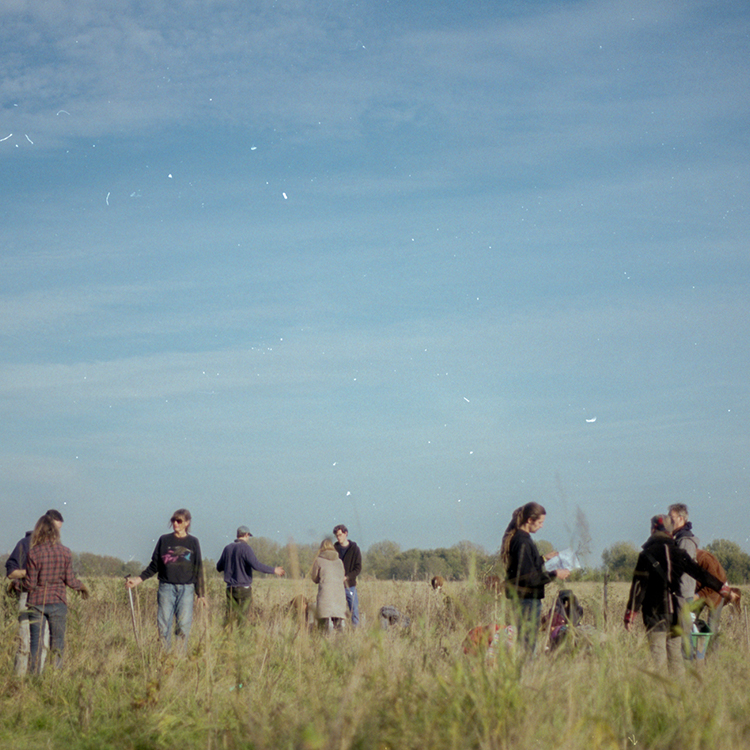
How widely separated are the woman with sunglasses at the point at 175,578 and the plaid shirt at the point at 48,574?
1.02 m

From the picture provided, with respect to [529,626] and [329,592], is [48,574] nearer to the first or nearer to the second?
[329,592]

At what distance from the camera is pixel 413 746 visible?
4.04m

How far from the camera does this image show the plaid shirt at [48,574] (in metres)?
8.67

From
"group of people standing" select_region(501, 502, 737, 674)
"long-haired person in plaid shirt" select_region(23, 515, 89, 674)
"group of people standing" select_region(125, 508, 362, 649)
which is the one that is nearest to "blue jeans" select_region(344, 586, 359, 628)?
"group of people standing" select_region(125, 508, 362, 649)

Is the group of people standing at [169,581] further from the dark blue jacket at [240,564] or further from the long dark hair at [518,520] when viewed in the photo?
the long dark hair at [518,520]

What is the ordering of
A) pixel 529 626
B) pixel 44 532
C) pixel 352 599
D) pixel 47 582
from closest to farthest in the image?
pixel 529 626
pixel 47 582
pixel 44 532
pixel 352 599

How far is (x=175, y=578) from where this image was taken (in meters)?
9.92

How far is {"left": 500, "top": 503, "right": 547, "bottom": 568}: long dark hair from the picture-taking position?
7582mm

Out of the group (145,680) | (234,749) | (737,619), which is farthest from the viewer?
(737,619)

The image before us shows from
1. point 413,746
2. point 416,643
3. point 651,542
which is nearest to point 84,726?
point 416,643

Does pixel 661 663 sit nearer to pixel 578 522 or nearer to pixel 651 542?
pixel 651 542

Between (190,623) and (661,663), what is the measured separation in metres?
5.21

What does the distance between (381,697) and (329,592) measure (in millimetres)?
7575

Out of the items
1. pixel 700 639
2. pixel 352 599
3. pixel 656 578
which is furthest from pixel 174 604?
pixel 700 639
